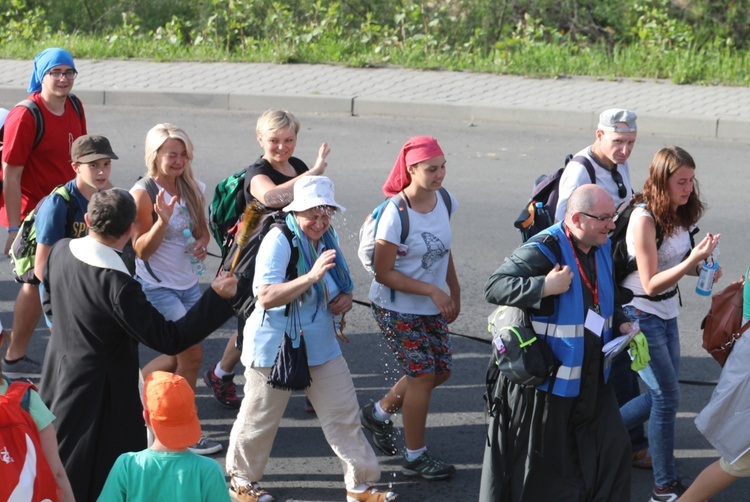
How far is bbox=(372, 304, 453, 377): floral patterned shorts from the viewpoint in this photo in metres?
5.93

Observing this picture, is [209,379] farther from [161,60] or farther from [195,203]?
[161,60]

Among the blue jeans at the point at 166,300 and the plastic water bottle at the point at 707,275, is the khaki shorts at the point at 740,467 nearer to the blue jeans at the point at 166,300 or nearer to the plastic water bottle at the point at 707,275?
the plastic water bottle at the point at 707,275

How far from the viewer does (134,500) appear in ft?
13.2

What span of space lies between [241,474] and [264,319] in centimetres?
84

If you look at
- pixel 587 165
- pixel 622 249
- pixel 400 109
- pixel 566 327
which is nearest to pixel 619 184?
pixel 587 165

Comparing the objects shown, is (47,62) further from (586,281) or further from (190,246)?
(586,281)

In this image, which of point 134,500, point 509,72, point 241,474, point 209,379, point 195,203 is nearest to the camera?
point 134,500

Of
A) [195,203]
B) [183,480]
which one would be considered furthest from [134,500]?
[195,203]

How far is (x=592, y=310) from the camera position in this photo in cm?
505

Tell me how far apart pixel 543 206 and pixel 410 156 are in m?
1.07

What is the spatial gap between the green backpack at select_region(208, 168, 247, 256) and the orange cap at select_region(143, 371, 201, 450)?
91.2 inches

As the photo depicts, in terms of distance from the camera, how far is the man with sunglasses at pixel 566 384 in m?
4.99

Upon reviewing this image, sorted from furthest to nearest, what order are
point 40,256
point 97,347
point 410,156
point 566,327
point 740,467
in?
point 40,256 < point 410,156 < point 740,467 < point 566,327 < point 97,347

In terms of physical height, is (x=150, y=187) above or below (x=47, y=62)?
below
